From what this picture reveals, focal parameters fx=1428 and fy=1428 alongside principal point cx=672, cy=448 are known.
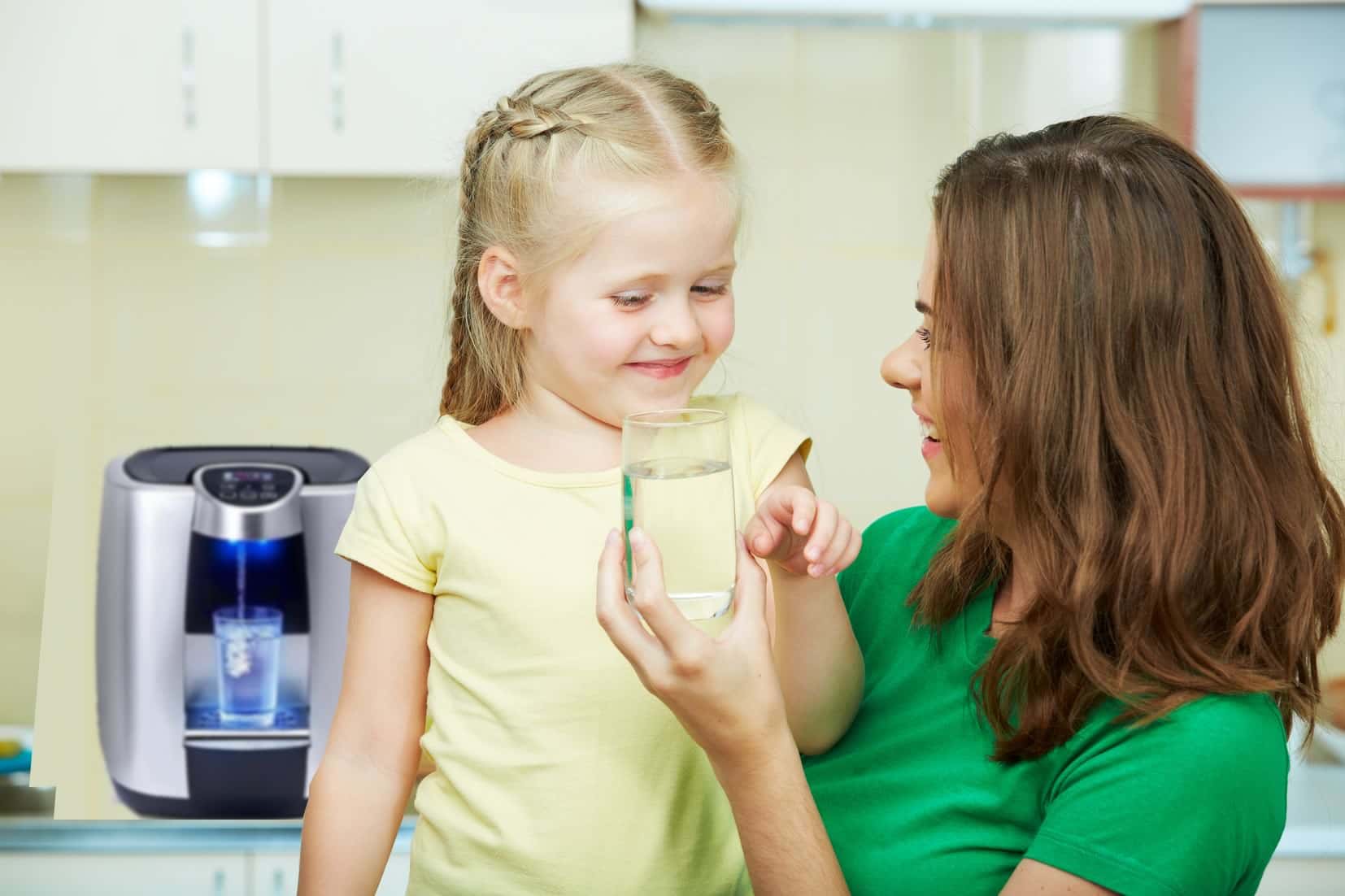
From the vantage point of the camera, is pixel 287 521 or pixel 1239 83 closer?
pixel 287 521

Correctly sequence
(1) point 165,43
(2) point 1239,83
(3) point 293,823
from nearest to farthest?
(3) point 293,823 < (1) point 165,43 < (2) point 1239,83

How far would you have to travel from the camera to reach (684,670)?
93 centimetres

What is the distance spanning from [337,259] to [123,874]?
111 cm

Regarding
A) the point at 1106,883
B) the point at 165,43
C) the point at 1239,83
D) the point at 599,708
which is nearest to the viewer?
the point at 1106,883

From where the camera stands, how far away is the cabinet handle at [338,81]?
7.09 ft

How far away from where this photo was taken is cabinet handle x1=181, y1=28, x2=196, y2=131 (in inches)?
84.3

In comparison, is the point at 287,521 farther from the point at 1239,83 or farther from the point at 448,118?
the point at 1239,83

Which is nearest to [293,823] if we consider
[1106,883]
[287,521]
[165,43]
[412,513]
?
[287,521]

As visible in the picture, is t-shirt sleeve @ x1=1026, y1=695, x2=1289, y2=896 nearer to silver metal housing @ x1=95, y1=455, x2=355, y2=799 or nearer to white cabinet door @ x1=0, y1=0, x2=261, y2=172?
silver metal housing @ x1=95, y1=455, x2=355, y2=799

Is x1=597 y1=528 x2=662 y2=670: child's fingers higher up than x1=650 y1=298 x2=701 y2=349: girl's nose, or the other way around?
x1=650 y1=298 x2=701 y2=349: girl's nose

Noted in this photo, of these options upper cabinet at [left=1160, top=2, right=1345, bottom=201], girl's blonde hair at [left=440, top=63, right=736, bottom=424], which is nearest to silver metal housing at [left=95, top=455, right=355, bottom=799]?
girl's blonde hair at [left=440, top=63, right=736, bottom=424]

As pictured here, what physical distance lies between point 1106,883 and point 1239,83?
1.76 metres

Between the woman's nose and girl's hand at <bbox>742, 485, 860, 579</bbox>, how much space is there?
5.1 inches

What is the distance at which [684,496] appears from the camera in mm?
903
